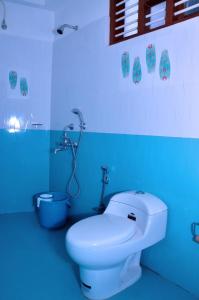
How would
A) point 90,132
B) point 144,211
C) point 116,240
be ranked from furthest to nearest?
point 90,132 < point 144,211 < point 116,240

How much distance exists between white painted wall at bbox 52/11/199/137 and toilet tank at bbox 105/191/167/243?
1.35ft

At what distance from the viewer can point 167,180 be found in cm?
164

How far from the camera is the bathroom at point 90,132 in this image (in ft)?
5.01

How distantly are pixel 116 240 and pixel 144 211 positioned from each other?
1.00 feet

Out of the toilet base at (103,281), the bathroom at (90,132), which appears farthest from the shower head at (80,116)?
the toilet base at (103,281)

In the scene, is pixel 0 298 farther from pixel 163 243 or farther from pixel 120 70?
pixel 120 70

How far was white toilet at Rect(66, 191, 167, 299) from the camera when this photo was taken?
130 cm

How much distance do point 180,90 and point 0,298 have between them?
58.5 inches

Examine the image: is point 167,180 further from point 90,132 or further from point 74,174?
point 74,174

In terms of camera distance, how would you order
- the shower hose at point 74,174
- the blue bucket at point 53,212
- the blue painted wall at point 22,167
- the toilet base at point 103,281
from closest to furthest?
the toilet base at point 103,281 < the blue bucket at point 53,212 < the shower hose at point 74,174 < the blue painted wall at point 22,167

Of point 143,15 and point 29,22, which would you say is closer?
point 143,15

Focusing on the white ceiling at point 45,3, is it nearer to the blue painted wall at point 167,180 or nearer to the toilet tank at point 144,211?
the blue painted wall at point 167,180

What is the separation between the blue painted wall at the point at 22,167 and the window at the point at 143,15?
1292 mm

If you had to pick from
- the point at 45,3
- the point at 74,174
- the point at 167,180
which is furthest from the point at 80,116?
the point at 45,3
